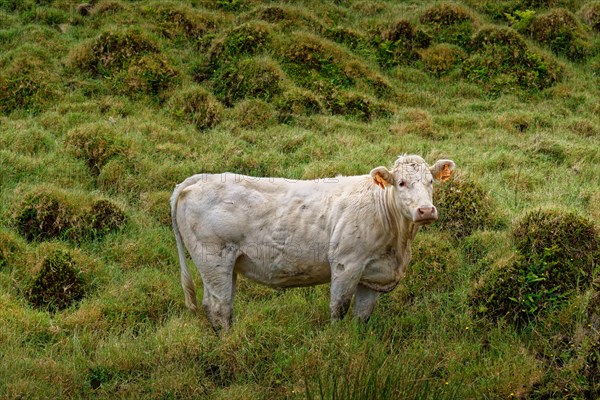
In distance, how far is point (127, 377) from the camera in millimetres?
7461

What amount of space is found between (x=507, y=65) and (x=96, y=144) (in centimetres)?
849

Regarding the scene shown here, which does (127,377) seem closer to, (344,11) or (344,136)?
(344,136)

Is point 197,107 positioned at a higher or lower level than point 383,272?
lower

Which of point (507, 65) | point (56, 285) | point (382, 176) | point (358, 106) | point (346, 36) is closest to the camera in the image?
point (382, 176)

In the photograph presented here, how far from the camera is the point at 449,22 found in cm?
1747

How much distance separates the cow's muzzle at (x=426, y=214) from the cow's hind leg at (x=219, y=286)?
209cm

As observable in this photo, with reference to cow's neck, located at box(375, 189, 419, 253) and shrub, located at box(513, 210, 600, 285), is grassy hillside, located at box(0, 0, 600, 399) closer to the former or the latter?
shrub, located at box(513, 210, 600, 285)

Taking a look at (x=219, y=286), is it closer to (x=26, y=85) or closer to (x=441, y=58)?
(x=26, y=85)

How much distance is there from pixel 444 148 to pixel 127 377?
676cm

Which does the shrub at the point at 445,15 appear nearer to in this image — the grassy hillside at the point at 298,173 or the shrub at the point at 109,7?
the grassy hillside at the point at 298,173

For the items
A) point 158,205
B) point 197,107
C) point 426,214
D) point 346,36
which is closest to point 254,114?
point 197,107

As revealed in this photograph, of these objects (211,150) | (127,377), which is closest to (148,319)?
(127,377)

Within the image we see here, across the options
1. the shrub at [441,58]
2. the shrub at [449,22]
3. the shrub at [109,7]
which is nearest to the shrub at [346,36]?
the shrub at [441,58]

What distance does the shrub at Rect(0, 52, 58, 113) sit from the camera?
46.8 ft
